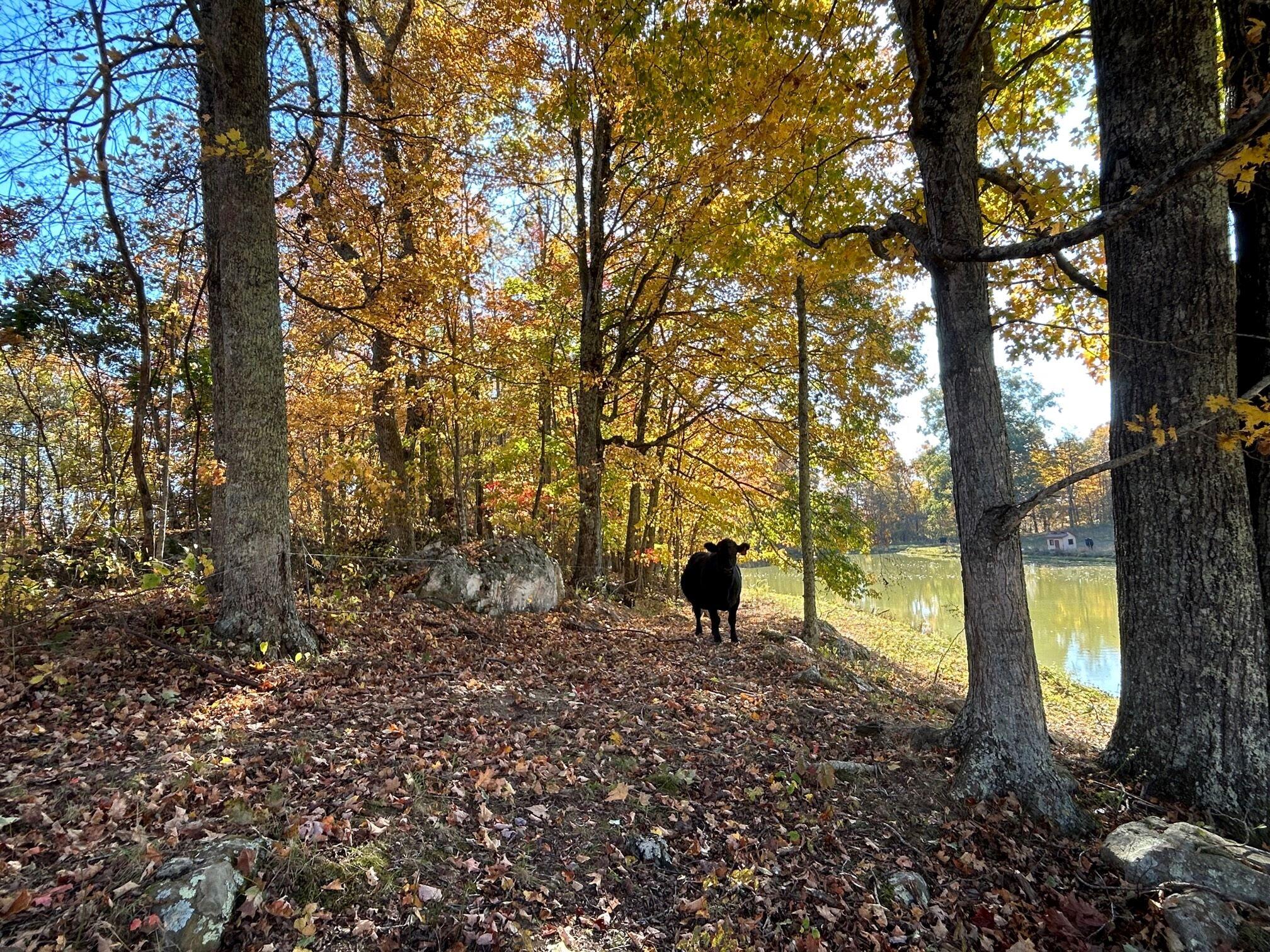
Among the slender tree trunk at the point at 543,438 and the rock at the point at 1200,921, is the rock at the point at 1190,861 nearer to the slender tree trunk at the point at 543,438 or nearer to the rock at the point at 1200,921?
the rock at the point at 1200,921

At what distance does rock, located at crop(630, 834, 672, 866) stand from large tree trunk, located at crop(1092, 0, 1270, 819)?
3.65 meters

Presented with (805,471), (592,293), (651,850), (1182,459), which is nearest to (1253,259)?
(1182,459)

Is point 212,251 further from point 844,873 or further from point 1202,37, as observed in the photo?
point 1202,37

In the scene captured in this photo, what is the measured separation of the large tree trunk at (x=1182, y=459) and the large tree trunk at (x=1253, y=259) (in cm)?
26

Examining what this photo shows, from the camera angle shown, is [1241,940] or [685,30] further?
[685,30]

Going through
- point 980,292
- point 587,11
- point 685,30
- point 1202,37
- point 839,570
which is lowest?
point 839,570

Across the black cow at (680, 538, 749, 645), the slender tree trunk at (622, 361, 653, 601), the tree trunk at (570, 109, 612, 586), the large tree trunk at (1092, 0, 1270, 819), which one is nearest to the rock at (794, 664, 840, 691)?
the black cow at (680, 538, 749, 645)

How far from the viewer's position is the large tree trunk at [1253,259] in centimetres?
439

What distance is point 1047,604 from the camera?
89.7 feet

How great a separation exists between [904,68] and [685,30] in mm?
2444

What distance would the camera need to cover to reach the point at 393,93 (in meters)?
10.2

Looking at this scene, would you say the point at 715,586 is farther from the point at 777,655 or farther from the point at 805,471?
the point at 805,471

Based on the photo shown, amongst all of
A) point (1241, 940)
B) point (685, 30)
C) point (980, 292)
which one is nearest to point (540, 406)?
point (685, 30)

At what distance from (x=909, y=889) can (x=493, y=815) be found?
2.60 m
